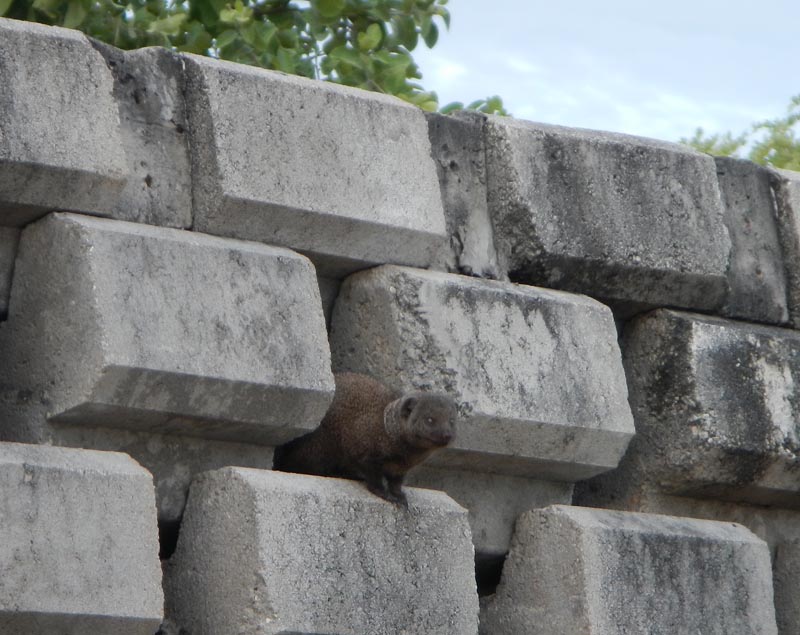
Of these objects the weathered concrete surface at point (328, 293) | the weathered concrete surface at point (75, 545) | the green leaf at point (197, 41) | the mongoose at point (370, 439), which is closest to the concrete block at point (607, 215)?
the weathered concrete surface at point (328, 293)

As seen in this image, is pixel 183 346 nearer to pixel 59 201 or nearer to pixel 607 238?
pixel 59 201

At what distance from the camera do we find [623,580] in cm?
467

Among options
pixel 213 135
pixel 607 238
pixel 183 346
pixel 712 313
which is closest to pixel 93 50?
pixel 213 135

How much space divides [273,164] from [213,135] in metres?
0.18

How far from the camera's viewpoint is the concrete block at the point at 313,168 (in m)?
4.33

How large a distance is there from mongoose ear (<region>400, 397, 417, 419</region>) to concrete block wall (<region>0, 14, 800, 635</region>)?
118mm

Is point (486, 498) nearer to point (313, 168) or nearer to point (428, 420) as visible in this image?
point (428, 420)

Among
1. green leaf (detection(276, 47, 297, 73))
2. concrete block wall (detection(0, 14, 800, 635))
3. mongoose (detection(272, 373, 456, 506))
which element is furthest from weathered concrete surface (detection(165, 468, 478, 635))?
green leaf (detection(276, 47, 297, 73))

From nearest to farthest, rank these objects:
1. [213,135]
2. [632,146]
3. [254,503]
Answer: [254,503] → [213,135] → [632,146]

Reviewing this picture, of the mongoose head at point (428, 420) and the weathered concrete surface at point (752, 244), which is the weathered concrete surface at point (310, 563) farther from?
the weathered concrete surface at point (752, 244)

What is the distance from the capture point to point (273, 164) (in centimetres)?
439

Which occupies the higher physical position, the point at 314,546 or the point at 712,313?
the point at 712,313

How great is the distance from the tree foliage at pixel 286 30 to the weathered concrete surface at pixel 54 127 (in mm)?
2045

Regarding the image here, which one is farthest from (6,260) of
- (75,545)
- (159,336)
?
(75,545)
